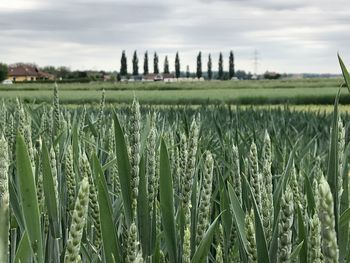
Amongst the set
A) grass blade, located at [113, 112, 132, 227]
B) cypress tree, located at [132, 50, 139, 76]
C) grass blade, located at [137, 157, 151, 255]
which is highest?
cypress tree, located at [132, 50, 139, 76]

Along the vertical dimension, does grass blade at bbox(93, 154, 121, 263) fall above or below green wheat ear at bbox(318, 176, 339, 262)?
below

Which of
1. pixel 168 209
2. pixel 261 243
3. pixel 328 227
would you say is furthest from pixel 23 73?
pixel 328 227

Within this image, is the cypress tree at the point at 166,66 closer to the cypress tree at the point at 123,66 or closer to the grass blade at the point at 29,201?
the cypress tree at the point at 123,66

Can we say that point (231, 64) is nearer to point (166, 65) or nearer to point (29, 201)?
point (166, 65)

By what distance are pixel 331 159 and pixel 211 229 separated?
167 mm

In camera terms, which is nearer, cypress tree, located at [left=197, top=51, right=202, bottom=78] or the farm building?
the farm building

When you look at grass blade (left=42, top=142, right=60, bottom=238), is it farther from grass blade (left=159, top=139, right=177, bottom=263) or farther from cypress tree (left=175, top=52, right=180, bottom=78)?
cypress tree (left=175, top=52, right=180, bottom=78)

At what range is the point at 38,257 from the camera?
22.9 inches

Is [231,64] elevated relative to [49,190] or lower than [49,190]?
elevated

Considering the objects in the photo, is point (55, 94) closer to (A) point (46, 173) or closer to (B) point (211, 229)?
(A) point (46, 173)

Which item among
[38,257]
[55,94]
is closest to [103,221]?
[38,257]

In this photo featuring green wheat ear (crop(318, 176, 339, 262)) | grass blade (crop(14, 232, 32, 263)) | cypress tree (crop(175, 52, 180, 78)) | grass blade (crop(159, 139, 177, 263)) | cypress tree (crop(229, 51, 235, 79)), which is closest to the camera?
green wheat ear (crop(318, 176, 339, 262))

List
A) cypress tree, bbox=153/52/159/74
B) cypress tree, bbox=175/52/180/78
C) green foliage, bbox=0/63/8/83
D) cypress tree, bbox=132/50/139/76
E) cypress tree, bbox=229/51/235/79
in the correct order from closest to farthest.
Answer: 1. green foliage, bbox=0/63/8/83
2. cypress tree, bbox=229/51/235/79
3. cypress tree, bbox=175/52/180/78
4. cypress tree, bbox=132/50/139/76
5. cypress tree, bbox=153/52/159/74

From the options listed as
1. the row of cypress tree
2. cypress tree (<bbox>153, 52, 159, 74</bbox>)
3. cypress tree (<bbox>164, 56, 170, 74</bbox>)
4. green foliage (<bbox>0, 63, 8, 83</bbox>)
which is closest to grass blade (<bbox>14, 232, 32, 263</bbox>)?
green foliage (<bbox>0, 63, 8, 83</bbox>)
